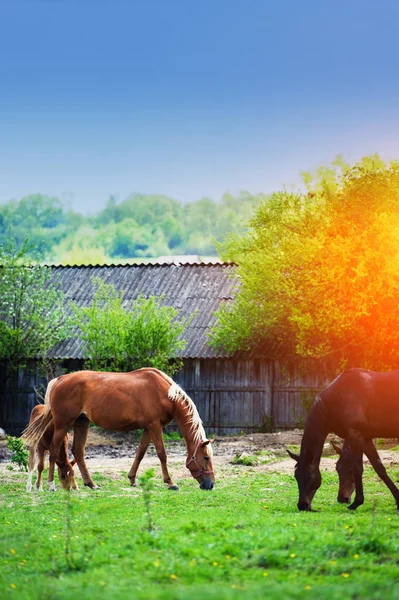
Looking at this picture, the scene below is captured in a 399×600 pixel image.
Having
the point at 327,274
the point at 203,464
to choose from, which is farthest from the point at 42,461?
the point at 327,274

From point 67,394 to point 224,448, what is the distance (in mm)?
8106

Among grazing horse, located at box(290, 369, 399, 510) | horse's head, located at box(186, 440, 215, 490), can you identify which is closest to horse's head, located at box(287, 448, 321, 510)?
grazing horse, located at box(290, 369, 399, 510)

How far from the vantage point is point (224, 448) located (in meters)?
21.4

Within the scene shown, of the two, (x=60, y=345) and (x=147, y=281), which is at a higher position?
(x=147, y=281)

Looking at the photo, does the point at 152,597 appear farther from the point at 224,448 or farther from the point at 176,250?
the point at 176,250

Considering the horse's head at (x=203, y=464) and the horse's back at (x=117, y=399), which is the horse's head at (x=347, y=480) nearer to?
the horse's head at (x=203, y=464)

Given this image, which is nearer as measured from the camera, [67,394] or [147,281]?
[67,394]

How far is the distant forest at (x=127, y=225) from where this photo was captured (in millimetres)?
98250

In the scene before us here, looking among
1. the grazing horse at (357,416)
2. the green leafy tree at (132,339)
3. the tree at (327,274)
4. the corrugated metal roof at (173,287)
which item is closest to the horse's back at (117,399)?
the grazing horse at (357,416)

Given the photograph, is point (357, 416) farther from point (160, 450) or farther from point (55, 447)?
point (55, 447)

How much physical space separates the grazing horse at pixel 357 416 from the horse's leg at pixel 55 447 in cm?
393

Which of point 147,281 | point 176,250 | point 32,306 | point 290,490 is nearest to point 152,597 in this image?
point 290,490

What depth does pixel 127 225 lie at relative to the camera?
104812 millimetres

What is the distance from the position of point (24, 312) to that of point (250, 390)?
7.92m
